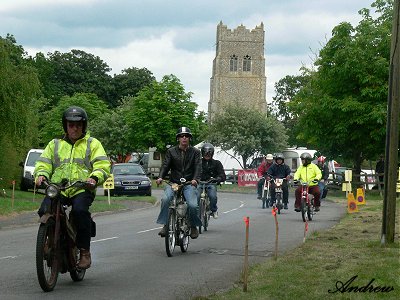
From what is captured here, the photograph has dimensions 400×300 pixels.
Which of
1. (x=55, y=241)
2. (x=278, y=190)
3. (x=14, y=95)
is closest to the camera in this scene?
(x=55, y=241)

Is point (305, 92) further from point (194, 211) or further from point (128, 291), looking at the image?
point (128, 291)

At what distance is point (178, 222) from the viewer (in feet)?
47.4

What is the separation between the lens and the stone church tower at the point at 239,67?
150 m

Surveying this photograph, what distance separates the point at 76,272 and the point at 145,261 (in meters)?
2.85

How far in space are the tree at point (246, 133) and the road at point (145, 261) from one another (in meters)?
51.0

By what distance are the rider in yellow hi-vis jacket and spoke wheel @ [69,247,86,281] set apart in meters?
0.07

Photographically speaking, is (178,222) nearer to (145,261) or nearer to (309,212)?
(145,261)

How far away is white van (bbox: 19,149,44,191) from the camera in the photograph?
40.2 m

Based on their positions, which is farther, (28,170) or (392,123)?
(28,170)

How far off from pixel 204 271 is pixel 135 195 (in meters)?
28.8

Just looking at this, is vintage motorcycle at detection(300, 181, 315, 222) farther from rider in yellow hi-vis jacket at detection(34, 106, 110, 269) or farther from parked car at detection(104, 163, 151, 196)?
parked car at detection(104, 163, 151, 196)

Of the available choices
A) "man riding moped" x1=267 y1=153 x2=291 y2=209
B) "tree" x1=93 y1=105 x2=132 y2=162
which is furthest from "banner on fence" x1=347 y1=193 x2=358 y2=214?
"tree" x1=93 y1=105 x2=132 y2=162

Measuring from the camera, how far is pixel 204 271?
490 inches

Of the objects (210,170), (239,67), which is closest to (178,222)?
(210,170)
